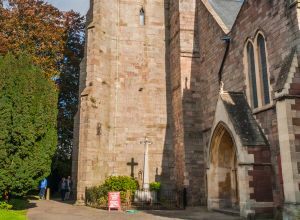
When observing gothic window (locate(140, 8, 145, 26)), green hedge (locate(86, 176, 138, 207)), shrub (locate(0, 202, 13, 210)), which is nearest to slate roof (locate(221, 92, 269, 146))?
green hedge (locate(86, 176, 138, 207))

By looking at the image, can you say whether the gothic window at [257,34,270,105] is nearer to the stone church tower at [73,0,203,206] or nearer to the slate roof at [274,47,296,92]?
the slate roof at [274,47,296,92]

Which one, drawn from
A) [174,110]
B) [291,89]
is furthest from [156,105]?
[291,89]

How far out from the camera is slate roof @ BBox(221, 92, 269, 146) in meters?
12.9

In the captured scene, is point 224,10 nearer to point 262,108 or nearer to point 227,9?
point 227,9

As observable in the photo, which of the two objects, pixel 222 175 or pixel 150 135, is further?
pixel 150 135

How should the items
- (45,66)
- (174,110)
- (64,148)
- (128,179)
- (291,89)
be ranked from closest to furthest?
(291,89), (128,179), (174,110), (45,66), (64,148)

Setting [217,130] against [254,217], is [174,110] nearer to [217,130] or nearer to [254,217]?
[217,130]

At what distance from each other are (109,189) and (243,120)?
815 centimetres

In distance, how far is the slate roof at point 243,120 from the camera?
510 inches

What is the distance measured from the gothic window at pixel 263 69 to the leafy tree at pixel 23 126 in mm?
8866

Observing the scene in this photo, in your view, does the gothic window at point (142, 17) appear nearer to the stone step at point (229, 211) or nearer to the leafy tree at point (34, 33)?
the leafy tree at point (34, 33)

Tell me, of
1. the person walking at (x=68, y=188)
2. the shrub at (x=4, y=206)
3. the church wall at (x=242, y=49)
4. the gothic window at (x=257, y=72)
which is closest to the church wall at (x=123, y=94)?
the person walking at (x=68, y=188)

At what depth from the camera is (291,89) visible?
35.8ft

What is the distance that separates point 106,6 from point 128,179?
36.3ft
